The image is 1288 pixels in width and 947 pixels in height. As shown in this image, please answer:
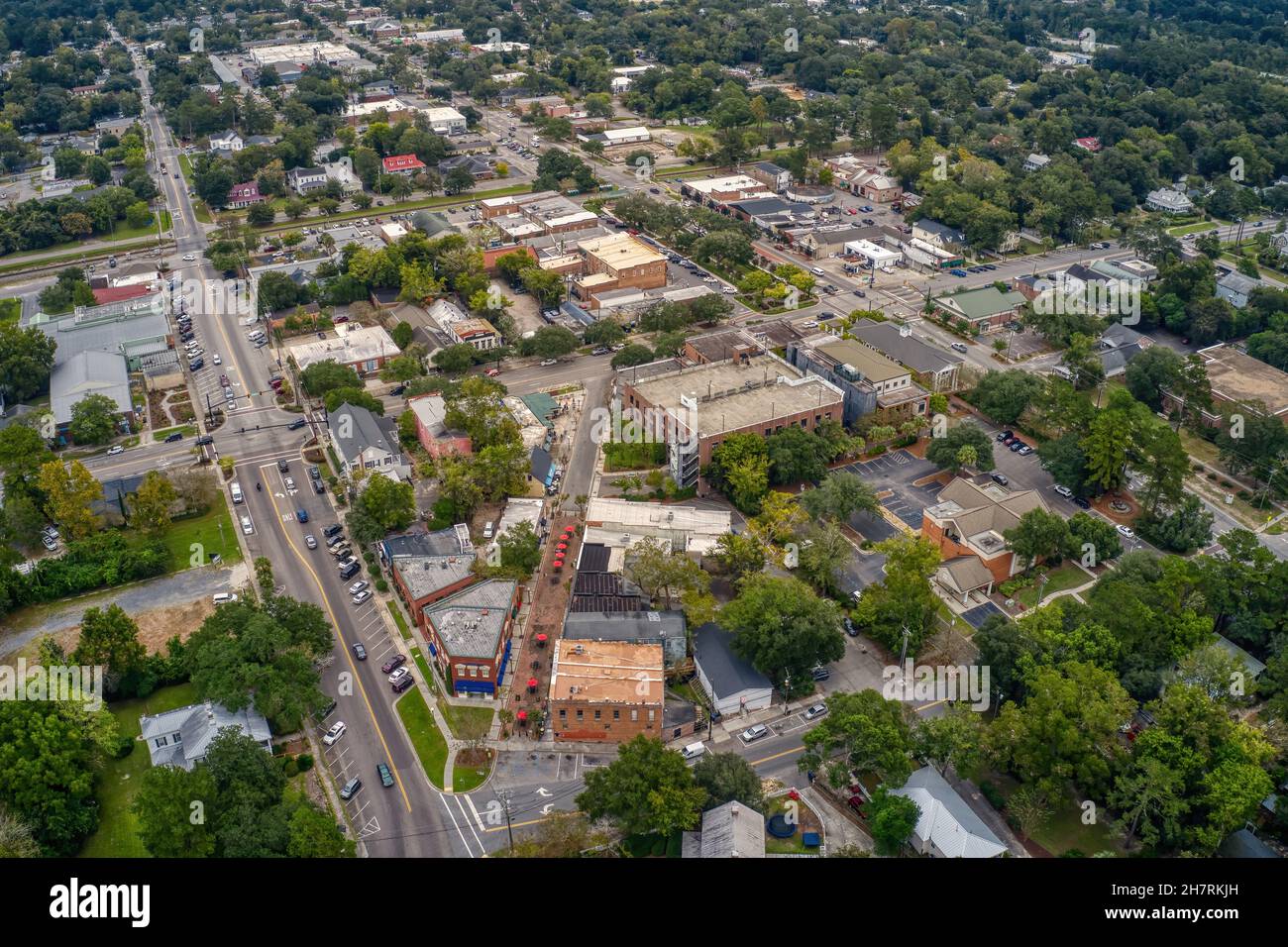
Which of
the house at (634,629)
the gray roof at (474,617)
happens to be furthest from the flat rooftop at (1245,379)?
the gray roof at (474,617)

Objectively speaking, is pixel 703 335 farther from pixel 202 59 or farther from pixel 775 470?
pixel 202 59

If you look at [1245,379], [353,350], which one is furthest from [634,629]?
[1245,379]

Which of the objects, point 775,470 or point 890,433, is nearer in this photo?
point 775,470

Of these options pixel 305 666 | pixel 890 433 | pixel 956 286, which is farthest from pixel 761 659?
pixel 956 286

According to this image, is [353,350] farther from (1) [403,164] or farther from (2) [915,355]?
(1) [403,164]

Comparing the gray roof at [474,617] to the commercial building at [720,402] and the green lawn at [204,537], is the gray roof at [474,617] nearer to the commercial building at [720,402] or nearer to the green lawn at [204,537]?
the green lawn at [204,537]

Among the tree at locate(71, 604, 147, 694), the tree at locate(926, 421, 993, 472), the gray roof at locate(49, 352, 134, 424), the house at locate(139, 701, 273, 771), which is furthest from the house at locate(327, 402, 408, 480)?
the tree at locate(926, 421, 993, 472)

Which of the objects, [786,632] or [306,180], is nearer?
[786,632]
